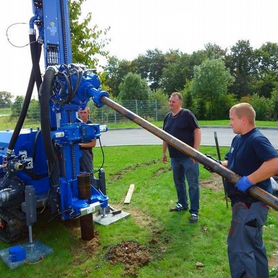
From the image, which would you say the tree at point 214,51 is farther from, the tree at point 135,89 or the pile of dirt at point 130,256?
the pile of dirt at point 130,256

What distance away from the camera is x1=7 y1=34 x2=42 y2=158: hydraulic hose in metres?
5.11

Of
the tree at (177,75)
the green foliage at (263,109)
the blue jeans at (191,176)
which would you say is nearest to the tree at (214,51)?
the tree at (177,75)

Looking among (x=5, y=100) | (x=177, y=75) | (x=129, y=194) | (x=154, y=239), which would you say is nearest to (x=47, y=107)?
(x=154, y=239)

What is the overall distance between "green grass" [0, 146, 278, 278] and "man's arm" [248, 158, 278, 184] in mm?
1452

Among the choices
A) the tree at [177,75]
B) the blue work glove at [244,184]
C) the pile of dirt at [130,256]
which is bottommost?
the pile of dirt at [130,256]

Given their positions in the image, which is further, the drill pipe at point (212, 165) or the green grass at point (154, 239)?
the green grass at point (154, 239)

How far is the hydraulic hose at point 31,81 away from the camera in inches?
201

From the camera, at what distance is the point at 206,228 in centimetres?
539

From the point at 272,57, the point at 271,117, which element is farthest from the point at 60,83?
the point at 272,57

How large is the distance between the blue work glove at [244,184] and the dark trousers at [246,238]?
289 millimetres

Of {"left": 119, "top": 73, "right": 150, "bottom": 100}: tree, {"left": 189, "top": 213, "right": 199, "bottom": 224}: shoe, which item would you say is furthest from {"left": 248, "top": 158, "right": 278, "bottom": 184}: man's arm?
{"left": 119, "top": 73, "right": 150, "bottom": 100}: tree

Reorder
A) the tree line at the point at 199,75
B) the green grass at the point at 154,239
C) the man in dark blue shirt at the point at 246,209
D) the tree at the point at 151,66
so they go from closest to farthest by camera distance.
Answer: the man in dark blue shirt at the point at 246,209 → the green grass at the point at 154,239 → the tree line at the point at 199,75 → the tree at the point at 151,66

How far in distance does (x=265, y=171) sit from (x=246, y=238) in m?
0.70

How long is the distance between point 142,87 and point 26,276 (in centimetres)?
3729
